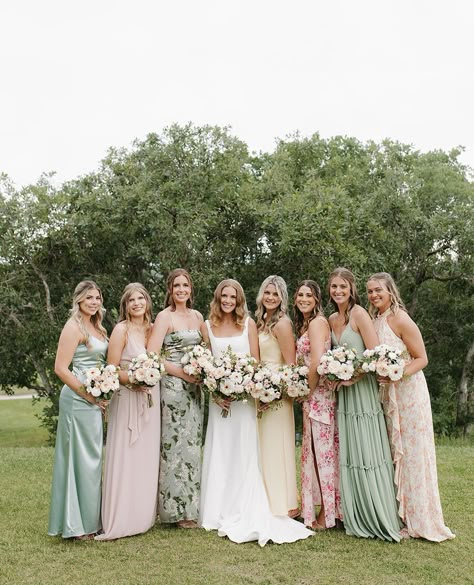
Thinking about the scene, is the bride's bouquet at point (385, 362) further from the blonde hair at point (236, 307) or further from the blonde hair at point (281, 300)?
the blonde hair at point (236, 307)

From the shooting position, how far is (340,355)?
644 cm

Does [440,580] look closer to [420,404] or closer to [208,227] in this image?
[420,404]

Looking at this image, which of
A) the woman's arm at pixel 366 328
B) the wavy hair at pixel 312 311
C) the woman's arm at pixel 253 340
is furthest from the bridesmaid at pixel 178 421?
the woman's arm at pixel 366 328

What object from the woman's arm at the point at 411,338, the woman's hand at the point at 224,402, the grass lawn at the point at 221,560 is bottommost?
the grass lawn at the point at 221,560

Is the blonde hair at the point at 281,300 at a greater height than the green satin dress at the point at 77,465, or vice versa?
the blonde hair at the point at 281,300

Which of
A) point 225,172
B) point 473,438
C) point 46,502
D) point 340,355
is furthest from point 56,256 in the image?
point 473,438

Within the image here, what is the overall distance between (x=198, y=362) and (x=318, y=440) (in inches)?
63.2

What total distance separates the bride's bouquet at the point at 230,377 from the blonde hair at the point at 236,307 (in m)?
0.51

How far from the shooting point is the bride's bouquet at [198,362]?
6812 mm

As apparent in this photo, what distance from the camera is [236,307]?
7.18 metres

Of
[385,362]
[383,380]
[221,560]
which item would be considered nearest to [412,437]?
[383,380]

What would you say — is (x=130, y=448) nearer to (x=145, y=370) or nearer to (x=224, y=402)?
(x=145, y=370)

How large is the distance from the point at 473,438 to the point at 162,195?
42.6ft

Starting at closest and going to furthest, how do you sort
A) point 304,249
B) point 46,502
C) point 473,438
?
point 46,502
point 304,249
point 473,438
